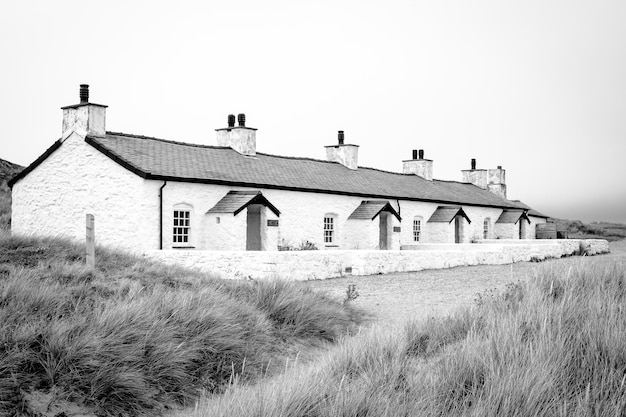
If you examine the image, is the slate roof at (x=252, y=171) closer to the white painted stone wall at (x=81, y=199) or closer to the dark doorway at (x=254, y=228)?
the white painted stone wall at (x=81, y=199)

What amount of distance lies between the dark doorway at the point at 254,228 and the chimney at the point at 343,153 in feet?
28.8

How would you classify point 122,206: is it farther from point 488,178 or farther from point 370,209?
point 488,178

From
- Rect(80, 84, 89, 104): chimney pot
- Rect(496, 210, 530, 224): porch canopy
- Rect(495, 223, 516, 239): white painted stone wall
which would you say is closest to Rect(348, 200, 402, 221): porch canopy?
Rect(80, 84, 89, 104): chimney pot

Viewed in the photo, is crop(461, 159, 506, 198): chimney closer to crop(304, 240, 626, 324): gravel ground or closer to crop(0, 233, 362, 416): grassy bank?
crop(304, 240, 626, 324): gravel ground

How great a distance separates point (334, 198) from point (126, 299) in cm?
1717

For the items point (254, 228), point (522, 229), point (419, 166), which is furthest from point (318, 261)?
point (522, 229)

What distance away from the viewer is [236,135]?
1014 inches

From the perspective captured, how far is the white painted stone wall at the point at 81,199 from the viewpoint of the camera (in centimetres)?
1956

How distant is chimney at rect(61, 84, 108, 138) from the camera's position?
20.7 m

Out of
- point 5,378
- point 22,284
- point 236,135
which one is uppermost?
point 236,135

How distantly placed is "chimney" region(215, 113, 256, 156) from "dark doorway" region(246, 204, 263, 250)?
11.5ft

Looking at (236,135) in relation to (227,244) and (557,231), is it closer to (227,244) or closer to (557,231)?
(227,244)

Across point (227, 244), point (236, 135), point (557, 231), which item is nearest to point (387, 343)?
point (227, 244)

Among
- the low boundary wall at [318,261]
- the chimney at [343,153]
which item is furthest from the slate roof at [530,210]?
the low boundary wall at [318,261]
